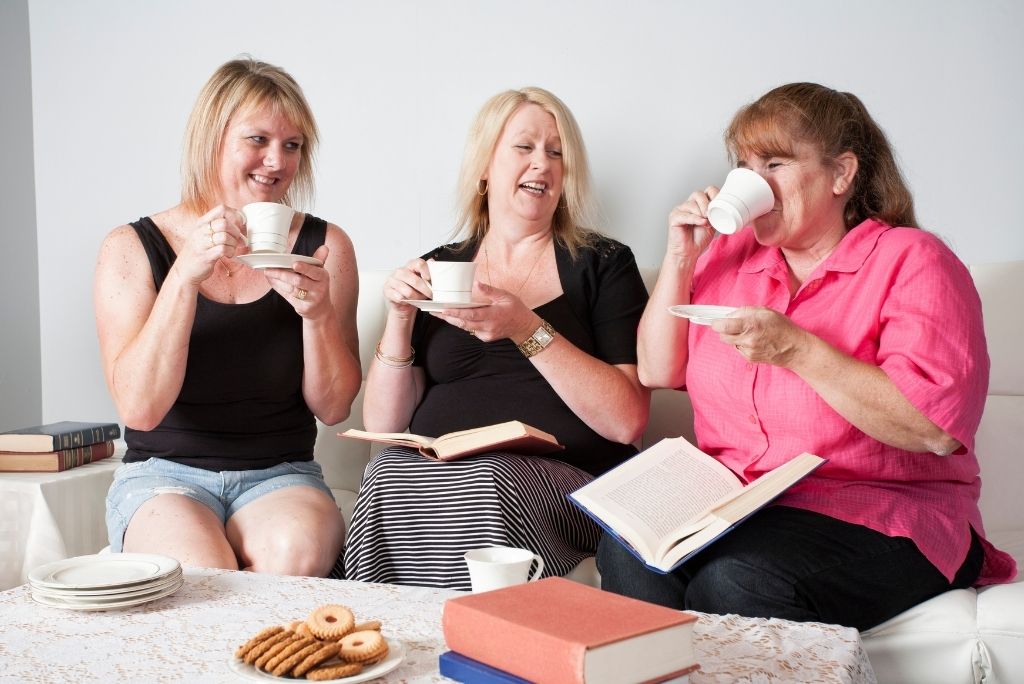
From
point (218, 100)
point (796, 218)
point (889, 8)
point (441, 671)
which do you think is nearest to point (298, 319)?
point (218, 100)

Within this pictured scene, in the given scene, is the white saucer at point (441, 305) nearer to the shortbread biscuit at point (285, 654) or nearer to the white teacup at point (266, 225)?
the white teacup at point (266, 225)

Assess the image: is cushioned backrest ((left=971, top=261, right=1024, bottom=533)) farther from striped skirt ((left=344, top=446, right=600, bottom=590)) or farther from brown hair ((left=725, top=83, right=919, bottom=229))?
striped skirt ((left=344, top=446, right=600, bottom=590))

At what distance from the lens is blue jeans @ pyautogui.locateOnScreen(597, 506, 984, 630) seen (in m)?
1.47

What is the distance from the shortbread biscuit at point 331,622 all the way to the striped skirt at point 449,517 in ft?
2.09

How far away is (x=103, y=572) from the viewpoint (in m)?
1.36

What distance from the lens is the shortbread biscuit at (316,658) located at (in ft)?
3.28

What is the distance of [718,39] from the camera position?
2332mm

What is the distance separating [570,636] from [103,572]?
2.50 ft

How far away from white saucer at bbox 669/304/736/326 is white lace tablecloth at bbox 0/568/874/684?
494mm

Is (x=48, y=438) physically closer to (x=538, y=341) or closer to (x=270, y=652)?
(x=538, y=341)

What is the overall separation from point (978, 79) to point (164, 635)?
1934 millimetres

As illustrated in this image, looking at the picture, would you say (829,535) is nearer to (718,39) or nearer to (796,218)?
(796,218)

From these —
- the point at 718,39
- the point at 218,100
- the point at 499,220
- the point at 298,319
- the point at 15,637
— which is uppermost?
the point at 718,39

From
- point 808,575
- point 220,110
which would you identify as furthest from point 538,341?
point 220,110
